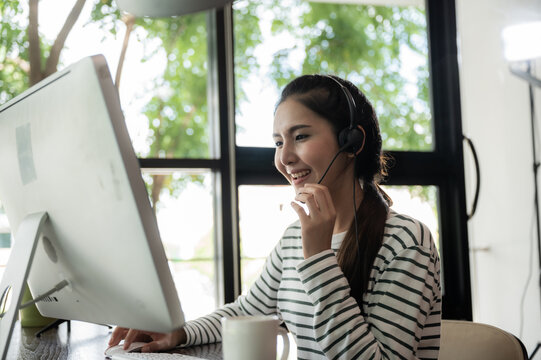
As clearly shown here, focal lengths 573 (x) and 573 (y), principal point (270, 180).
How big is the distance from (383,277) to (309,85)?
49 cm

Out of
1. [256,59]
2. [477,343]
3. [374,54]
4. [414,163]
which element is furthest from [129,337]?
[374,54]

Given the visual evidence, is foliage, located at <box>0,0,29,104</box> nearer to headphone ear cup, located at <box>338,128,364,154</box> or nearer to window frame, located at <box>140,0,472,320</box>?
window frame, located at <box>140,0,472,320</box>

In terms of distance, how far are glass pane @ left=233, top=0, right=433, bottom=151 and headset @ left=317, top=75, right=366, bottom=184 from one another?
1.36 metres

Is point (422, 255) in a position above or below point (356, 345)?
above

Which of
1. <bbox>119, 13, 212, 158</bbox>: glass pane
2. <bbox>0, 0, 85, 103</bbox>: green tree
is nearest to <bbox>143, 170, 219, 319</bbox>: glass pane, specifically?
<bbox>119, 13, 212, 158</bbox>: glass pane

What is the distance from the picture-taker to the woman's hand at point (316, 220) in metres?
1.07

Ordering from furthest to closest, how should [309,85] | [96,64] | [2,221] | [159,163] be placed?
[159,163], [2,221], [309,85], [96,64]

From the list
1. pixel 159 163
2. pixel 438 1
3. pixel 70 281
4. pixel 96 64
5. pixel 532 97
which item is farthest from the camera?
pixel 438 1

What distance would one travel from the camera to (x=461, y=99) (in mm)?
2904

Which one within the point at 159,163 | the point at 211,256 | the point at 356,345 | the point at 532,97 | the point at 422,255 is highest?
the point at 532,97

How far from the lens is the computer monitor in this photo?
2.11 feet

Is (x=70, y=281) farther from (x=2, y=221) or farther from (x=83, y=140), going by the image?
(x=2, y=221)

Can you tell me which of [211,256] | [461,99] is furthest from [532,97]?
[211,256]

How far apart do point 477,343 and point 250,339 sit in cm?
62
